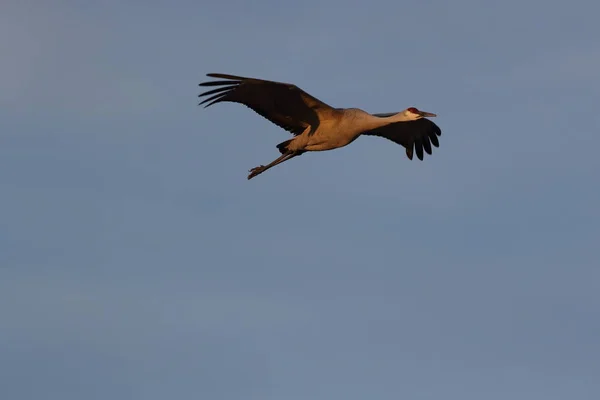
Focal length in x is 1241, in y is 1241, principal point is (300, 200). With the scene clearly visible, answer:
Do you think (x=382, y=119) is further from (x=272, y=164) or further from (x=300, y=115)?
(x=272, y=164)

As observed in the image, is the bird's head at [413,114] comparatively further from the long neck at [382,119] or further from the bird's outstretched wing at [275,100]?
the bird's outstretched wing at [275,100]

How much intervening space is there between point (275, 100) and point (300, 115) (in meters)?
0.65

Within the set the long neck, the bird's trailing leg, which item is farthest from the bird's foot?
the long neck

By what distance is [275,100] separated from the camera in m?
22.2

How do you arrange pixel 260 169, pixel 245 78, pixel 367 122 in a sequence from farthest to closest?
pixel 260 169
pixel 367 122
pixel 245 78

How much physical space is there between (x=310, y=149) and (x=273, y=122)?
2.79 ft

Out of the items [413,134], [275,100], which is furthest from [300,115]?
[413,134]

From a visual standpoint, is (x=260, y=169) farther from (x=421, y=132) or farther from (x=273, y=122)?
(x=421, y=132)

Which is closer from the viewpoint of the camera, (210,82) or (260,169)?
(210,82)

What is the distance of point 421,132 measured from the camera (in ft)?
85.4

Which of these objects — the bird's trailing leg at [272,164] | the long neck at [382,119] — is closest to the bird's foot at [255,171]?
the bird's trailing leg at [272,164]

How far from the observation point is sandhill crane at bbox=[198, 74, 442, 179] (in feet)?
70.7

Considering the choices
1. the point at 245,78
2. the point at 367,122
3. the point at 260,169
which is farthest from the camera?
the point at 260,169

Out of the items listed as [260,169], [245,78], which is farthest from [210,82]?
[260,169]
